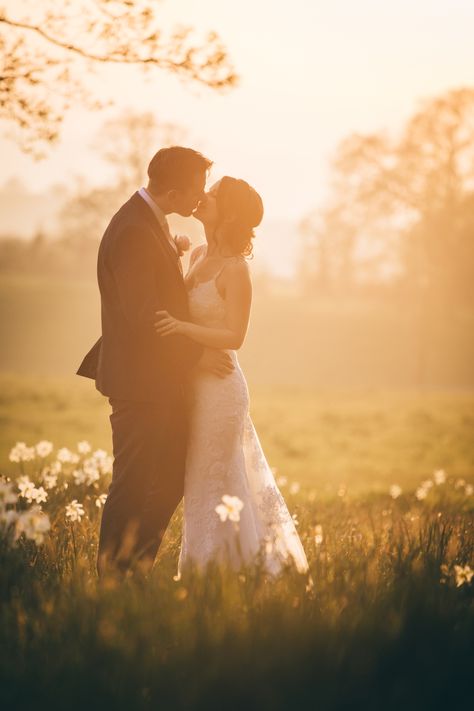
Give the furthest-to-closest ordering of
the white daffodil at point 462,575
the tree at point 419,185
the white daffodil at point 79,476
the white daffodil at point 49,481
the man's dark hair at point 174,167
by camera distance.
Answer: the tree at point 419,185 → the white daffodil at point 79,476 → the white daffodil at point 49,481 → the man's dark hair at point 174,167 → the white daffodil at point 462,575

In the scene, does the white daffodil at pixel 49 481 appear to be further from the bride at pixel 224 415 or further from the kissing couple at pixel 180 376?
the bride at pixel 224 415

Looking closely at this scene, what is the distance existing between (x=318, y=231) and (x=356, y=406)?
125ft

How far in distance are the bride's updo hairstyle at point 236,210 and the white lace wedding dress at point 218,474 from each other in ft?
1.11

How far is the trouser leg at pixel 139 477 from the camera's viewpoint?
5086mm

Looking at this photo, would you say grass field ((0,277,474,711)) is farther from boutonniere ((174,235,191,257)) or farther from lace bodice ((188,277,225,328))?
boutonniere ((174,235,191,257))

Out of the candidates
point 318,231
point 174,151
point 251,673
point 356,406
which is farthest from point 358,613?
point 318,231

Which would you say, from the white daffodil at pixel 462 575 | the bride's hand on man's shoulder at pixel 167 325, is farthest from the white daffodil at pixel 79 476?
the white daffodil at pixel 462 575

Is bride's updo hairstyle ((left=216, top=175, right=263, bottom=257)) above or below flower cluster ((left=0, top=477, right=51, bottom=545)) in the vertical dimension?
above

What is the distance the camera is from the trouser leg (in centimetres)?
509

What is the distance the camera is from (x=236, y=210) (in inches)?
212

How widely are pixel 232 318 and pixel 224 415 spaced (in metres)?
0.63

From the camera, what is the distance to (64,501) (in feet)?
21.4

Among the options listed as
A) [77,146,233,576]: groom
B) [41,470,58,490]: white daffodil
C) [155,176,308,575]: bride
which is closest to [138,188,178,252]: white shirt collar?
[77,146,233,576]: groom

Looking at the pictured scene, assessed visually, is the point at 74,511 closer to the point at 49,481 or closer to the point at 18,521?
the point at 49,481
